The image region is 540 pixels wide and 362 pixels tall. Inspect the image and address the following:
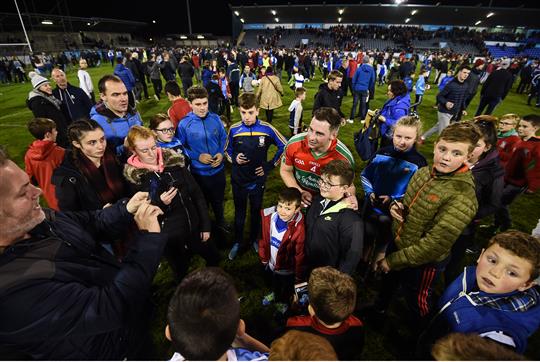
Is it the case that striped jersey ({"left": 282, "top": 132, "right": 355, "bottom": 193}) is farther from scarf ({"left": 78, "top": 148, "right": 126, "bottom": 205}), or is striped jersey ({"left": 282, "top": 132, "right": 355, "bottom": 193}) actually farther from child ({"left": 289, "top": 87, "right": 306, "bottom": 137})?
child ({"left": 289, "top": 87, "right": 306, "bottom": 137})

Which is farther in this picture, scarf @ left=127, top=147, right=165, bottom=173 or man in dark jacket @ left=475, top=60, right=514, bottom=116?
man in dark jacket @ left=475, top=60, right=514, bottom=116

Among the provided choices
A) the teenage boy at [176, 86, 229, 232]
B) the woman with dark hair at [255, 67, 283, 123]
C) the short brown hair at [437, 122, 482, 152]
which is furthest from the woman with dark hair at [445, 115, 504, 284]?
the woman with dark hair at [255, 67, 283, 123]

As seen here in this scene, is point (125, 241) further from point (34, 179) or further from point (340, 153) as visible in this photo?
point (340, 153)

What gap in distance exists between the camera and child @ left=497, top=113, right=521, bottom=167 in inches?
170

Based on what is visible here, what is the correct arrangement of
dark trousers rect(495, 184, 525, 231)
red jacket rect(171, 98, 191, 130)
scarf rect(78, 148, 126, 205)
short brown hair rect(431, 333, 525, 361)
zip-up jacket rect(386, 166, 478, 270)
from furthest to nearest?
red jacket rect(171, 98, 191, 130) < dark trousers rect(495, 184, 525, 231) < scarf rect(78, 148, 126, 205) < zip-up jacket rect(386, 166, 478, 270) < short brown hair rect(431, 333, 525, 361)

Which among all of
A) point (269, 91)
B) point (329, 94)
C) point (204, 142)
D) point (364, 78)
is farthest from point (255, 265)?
point (364, 78)

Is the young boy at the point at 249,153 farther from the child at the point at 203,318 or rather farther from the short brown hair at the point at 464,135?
the child at the point at 203,318

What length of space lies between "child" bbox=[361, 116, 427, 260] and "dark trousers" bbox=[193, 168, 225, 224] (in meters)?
2.17

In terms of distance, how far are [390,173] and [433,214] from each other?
91cm

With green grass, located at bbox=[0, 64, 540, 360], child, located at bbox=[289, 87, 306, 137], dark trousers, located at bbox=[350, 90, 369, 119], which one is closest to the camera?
green grass, located at bbox=[0, 64, 540, 360]

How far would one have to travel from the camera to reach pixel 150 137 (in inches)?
106

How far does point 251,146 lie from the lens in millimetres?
3709

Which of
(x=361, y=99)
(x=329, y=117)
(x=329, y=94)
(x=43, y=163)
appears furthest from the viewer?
(x=361, y=99)

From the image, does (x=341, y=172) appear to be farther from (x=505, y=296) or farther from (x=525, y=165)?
(x=525, y=165)
